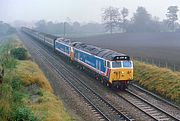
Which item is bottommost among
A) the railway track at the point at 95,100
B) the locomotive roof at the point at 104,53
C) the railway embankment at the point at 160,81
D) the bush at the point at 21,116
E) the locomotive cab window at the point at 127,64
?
the railway track at the point at 95,100

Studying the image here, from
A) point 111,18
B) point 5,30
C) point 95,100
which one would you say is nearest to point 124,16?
point 111,18

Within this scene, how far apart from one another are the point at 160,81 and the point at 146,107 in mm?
7096

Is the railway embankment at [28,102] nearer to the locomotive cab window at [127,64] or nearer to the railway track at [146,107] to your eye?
the railway track at [146,107]

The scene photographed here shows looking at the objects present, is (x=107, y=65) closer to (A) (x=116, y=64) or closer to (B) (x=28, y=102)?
(A) (x=116, y=64)

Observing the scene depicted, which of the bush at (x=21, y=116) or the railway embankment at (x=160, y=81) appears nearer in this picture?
the bush at (x=21, y=116)

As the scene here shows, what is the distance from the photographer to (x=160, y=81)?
32312 mm

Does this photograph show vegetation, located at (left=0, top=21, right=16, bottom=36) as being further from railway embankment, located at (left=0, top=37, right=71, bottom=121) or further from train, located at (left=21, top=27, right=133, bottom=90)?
railway embankment, located at (left=0, top=37, right=71, bottom=121)

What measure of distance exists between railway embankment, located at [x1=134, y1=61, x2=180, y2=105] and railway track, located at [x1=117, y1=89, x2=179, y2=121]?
98.8 inches

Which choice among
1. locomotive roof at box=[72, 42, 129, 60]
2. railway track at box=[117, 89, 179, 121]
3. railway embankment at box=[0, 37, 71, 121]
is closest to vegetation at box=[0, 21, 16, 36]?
locomotive roof at box=[72, 42, 129, 60]

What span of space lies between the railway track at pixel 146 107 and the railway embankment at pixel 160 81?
251 centimetres

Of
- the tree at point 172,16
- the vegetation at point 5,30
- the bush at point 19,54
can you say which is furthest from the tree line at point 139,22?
the bush at point 19,54

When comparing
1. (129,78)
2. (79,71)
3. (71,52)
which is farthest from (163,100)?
(71,52)

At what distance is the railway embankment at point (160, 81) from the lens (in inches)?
1135

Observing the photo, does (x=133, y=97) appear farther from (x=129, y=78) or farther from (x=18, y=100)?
(x=18, y=100)
